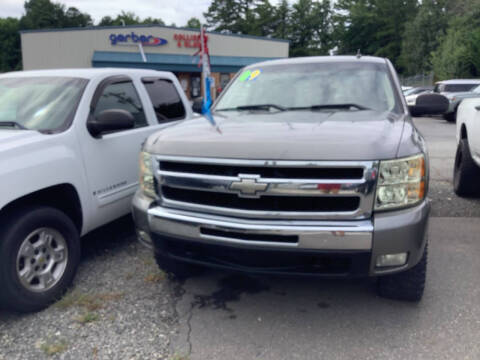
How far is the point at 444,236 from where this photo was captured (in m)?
4.64

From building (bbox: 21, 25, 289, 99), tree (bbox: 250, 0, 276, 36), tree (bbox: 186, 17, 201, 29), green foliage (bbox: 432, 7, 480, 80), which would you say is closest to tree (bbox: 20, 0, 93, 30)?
tree (bbox: 186, 17, 201, 29)

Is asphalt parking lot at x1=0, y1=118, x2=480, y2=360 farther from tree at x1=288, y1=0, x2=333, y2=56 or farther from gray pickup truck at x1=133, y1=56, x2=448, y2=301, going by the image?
tree at x1=288, y1=0, x2=333, y2=56

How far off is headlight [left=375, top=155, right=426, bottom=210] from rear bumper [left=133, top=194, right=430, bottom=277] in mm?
59

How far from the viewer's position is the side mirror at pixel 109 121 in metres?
3.70

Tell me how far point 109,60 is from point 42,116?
25409 mm

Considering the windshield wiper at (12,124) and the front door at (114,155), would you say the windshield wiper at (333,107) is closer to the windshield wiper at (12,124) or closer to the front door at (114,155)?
the front door at (114,155)

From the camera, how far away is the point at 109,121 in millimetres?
3699

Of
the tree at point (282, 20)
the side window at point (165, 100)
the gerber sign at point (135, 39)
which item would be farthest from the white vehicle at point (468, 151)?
the tree at point (282, 20)

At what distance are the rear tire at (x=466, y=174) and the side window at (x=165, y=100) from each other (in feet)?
12.1

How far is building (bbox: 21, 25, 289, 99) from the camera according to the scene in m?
27.0

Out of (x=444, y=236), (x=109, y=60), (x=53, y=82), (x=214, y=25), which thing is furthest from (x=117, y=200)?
(x=214, y=25)

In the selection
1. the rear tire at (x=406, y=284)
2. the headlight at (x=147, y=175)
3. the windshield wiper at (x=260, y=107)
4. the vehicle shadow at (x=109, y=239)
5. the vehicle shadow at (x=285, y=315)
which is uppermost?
the windshield wiper at (x=260, y=107)

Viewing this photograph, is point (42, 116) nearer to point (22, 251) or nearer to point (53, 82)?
point (53, 82)

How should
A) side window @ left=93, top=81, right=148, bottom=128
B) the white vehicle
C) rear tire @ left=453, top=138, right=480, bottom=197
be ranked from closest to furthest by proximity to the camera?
1. side window @ left=93, top=81, right=148, bottom=128
2. the white vehicle
3. rear tire @ left=453, top=138, right=480, bottom=197
